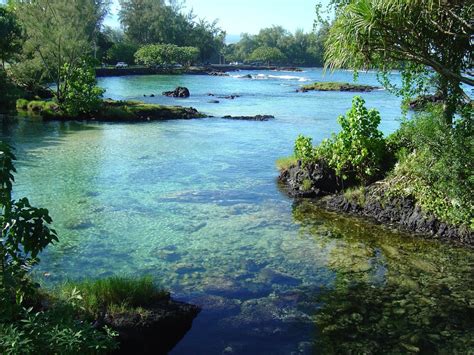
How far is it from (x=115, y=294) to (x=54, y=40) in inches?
1678

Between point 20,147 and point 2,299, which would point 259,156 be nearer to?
point 20,147

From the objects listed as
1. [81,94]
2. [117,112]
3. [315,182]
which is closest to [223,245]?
[315,182]

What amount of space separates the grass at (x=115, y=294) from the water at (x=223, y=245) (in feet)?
3.61

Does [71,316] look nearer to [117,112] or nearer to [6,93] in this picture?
[6,93]

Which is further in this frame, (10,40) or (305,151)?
(10,40)

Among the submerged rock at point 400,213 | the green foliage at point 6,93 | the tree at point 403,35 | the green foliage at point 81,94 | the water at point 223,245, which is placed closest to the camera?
the water at point 223,245

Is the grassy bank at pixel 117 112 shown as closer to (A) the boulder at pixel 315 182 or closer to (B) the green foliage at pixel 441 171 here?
(A) the boulder at pixel 315 182

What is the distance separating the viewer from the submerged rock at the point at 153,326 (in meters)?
8.66

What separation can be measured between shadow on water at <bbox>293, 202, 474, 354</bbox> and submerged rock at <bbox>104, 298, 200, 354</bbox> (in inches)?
107

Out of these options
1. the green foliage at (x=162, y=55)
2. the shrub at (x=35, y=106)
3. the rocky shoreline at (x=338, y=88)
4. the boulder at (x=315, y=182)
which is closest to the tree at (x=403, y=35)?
the boulder at (x=315, y=182)

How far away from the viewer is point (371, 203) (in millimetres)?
17547

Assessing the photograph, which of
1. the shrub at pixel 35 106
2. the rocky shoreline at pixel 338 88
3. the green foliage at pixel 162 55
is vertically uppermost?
the green foliage at pixel 162 55

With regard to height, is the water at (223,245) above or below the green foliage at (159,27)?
below

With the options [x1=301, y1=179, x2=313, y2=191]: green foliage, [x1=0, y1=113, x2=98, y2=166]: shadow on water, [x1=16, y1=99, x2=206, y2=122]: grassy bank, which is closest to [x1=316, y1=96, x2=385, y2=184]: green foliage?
[x1=301, y1=179, x2=313, y2=191]: green foliage
